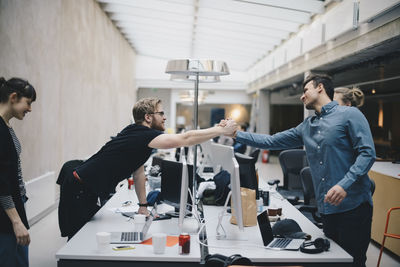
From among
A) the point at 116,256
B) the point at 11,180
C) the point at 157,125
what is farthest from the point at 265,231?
the point at 11,180

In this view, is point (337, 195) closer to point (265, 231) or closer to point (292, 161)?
point (265, 231)

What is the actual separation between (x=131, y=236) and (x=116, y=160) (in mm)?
568

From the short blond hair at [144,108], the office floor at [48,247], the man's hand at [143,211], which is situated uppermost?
the short blond hair at [144,108]

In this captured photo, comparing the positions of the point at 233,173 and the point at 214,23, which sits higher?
the point at 214,23

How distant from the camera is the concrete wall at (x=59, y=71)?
16.0 ft

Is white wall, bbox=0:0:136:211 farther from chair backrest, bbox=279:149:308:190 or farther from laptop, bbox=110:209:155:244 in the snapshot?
chair backrest, bbox=279:149:308:190

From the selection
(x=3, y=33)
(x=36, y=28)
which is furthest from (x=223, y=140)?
(x=3, y=33)

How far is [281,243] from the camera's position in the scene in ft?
7.78


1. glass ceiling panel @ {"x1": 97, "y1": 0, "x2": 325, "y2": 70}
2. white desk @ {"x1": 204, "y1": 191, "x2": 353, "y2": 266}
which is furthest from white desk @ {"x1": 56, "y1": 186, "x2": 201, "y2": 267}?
glass ceiling panel @ {"x1": 97, "y1": 0, "x2": 325, "y2": 70}

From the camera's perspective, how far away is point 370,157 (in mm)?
2197

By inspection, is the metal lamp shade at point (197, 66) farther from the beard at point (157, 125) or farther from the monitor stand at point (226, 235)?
the monitor stand at point (226, 235)

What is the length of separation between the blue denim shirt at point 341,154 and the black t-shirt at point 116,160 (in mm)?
1195

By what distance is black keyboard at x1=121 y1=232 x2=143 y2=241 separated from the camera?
236cm

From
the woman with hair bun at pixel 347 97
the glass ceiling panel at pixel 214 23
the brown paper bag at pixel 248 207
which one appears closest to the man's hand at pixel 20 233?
the brown paper bag at pixel 248 207
